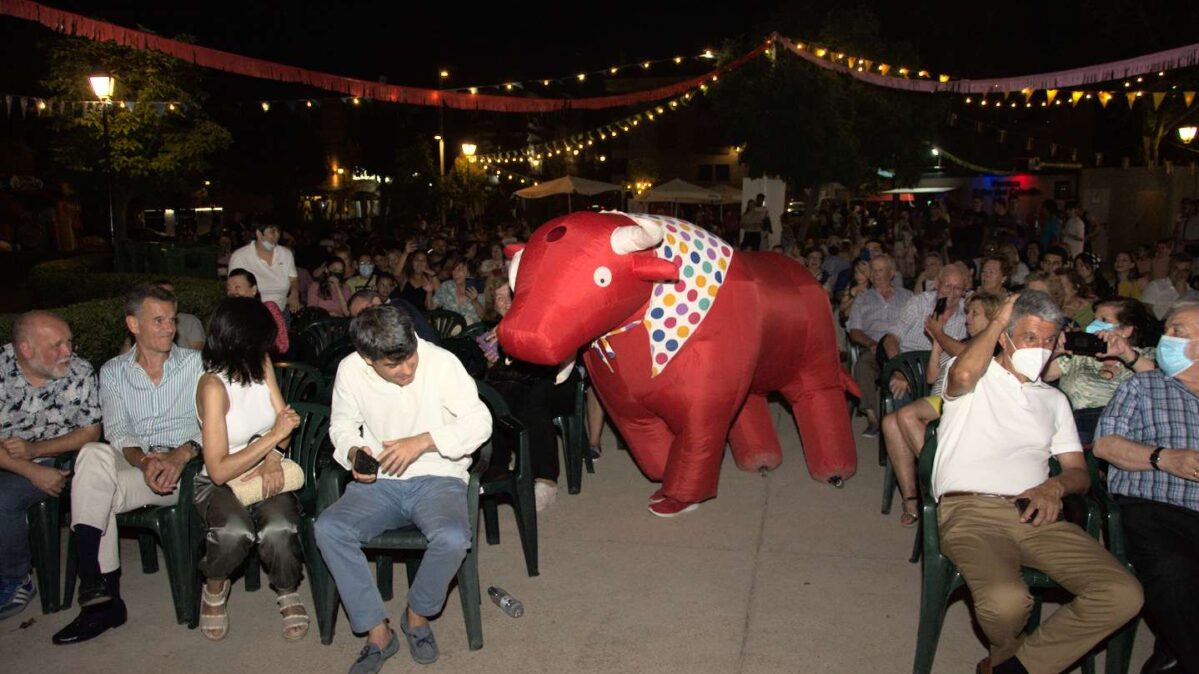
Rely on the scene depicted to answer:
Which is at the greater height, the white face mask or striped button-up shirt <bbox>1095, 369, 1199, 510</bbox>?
the white face mask

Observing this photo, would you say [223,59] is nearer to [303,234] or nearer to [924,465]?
[924,465]

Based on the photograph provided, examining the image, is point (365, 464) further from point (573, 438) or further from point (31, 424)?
point (573, 438)

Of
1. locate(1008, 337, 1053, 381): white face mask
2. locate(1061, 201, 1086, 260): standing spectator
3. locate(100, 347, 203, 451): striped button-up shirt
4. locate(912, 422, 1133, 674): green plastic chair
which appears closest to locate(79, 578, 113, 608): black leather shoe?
locate(100, 347, 203, 451): striped button-up shirt

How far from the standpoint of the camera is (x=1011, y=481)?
345 cm

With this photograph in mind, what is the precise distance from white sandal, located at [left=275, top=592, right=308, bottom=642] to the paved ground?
43 mm

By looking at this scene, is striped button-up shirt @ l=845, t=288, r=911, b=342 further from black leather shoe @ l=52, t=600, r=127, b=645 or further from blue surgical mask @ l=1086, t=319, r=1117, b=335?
black leather shoe @ l=52, t=600, r=127, b=645

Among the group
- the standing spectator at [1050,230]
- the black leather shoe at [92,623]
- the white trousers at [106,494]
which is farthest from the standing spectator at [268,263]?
the standing spectator at [1050,230]

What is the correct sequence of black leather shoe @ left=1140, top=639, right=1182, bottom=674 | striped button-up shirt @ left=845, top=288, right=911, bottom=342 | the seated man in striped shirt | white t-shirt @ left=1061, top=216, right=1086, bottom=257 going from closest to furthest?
black leather shoe @ left=1140, top=639, right=1182, bottom=674, the seated man in striped shirt, striped button-up shirt @ left=845, top=288, right=911, bottom=342, white t-shirt @ left=1061, top=216, right=1086, bottom=257

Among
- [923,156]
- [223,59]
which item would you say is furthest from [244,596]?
[923,156]

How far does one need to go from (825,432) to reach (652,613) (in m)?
2.11

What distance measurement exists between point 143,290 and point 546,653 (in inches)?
93.7

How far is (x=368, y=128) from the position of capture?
27.4m

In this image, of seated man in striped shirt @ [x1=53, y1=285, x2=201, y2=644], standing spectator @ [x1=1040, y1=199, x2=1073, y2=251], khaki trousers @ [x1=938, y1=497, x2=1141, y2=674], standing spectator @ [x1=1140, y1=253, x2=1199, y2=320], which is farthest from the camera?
standing spectator @ [x1=1040, y1=199, x2=1073, y2=251]

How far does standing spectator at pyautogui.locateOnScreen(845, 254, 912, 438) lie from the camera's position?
641cm
